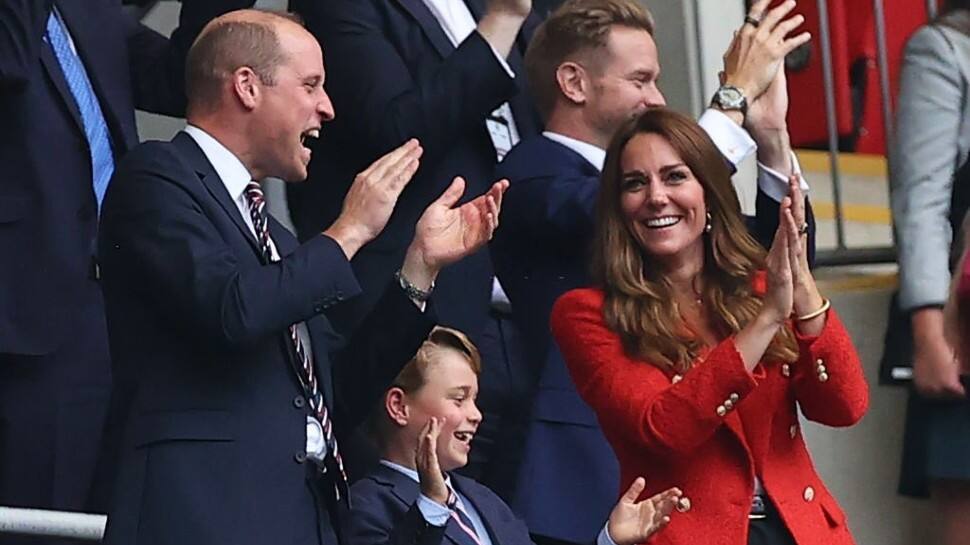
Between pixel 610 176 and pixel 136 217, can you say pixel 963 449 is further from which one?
pixel 136 217

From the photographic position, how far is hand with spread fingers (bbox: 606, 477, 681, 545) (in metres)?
4.38

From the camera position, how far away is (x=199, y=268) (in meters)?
4.04

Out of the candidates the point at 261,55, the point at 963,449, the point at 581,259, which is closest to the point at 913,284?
the point at 963,449

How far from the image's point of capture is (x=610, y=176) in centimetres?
484

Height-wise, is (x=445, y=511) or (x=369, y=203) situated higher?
(x=369, y=203)

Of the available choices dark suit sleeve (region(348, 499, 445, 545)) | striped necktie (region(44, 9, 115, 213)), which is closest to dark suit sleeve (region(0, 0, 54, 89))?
striped necktie (region(44, 9, 115, 213))

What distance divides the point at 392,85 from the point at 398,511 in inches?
39.3

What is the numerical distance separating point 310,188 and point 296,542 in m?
1.42

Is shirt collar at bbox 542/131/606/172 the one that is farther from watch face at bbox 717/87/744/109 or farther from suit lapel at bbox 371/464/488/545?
suit lapel at bbox 371/464/488/545

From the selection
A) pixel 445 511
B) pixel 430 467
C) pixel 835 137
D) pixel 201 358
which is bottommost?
pixel 835 137

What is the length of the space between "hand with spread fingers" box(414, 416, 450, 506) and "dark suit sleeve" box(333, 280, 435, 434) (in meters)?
0.13

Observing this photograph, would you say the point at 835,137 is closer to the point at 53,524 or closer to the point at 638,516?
the point at 638,516

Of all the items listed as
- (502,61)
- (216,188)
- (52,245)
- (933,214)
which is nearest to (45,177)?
(52,245)

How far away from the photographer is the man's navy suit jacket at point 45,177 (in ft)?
16.1
